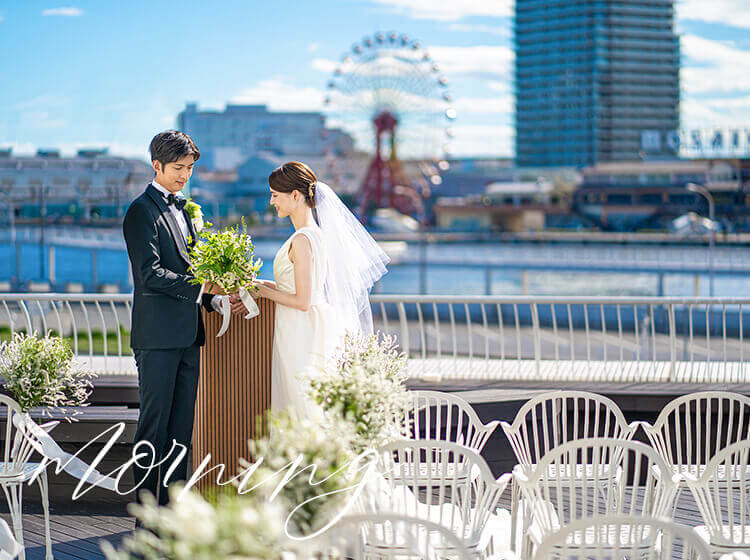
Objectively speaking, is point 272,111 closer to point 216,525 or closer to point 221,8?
point 221,8

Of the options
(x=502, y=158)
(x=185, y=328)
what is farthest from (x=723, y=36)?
(x=185, y=328)

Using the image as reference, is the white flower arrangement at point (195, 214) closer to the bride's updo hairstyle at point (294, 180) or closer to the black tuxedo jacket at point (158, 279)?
the black tuxedo jacket at point (158, 279)

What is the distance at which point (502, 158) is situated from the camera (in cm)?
14925

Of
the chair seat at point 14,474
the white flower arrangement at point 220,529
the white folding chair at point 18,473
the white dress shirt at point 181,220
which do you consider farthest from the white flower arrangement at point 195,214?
the white flower arrangement at point 220,529

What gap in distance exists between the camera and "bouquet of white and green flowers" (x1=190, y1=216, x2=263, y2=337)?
3564mm

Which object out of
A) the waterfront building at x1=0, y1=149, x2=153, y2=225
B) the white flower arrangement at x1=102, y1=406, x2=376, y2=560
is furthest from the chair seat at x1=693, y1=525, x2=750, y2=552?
the waterfront building at x1=0, y1=149, x2=153, y2=225

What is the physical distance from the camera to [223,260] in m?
3.58

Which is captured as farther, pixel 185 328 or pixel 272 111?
pixel 272 111

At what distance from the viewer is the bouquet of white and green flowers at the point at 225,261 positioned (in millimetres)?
3564

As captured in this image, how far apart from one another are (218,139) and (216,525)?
13994cm

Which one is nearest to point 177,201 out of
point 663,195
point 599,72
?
point 663,195

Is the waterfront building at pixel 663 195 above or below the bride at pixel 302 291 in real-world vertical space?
above

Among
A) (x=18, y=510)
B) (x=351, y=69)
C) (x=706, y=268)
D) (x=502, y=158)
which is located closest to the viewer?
(x=18, y=510)

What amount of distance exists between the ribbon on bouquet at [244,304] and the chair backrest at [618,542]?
5.29 feet
